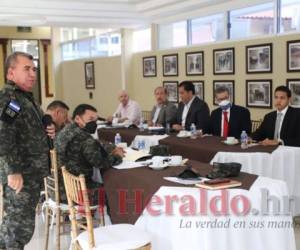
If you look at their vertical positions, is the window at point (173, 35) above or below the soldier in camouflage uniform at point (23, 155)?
above

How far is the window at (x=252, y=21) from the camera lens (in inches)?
243

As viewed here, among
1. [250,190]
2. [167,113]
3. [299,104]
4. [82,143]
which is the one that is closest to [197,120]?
[167,113]

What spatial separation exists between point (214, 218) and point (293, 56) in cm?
363

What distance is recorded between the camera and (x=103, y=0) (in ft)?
23.9

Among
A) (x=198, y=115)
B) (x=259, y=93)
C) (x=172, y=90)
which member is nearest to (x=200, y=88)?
(x=172, y=90)

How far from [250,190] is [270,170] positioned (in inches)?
57.7

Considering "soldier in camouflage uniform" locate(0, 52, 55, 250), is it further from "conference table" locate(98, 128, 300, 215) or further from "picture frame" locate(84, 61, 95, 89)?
"picture frame" locate(84, 61, 95, 89)

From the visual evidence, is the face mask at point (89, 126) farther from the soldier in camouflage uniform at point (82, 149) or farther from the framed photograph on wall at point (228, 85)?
the framed photograph on wall at point (228, 85)

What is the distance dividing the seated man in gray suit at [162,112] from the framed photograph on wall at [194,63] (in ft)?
3.44

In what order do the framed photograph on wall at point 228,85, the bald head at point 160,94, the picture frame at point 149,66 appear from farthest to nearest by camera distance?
the picture frame at point 149,66 < the framed photograph on wall at point 228,85 < the bald head at point 160,94

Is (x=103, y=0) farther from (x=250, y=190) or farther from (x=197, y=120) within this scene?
(x=250, y=190)

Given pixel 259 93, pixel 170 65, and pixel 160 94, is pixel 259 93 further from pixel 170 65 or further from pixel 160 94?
pixel 170 65

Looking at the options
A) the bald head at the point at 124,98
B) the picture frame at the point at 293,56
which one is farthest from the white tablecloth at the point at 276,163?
the bald head at the point at 124,98

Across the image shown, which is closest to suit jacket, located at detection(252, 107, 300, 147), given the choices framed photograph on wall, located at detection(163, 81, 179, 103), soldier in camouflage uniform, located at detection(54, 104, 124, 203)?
soldier in camouflage uniform, located at detection(54, 104, 124, 203)
